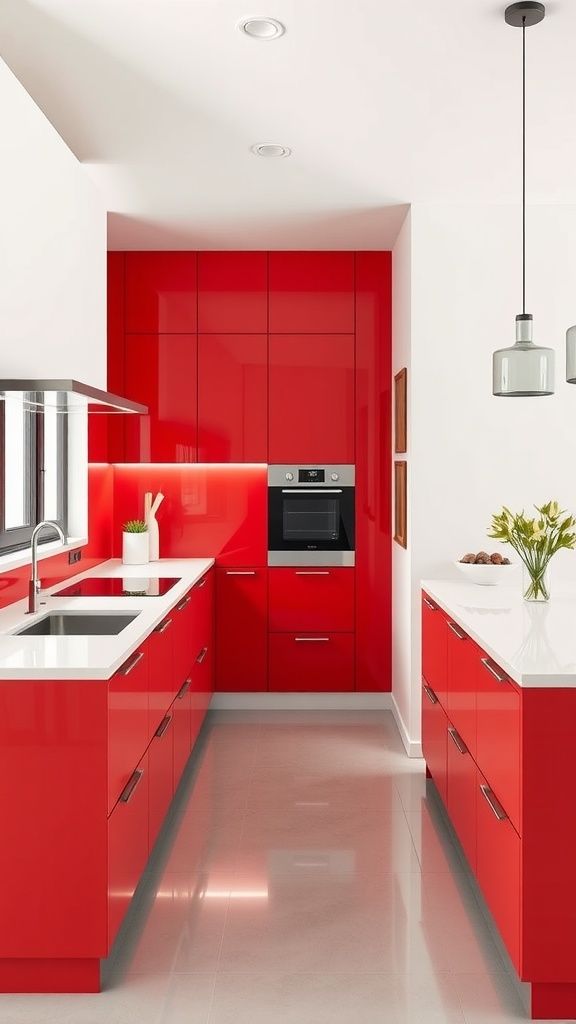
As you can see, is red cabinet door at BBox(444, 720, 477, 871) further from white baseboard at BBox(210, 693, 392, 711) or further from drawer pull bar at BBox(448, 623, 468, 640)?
white baseboard at BBox(210, 693, 392, 711)

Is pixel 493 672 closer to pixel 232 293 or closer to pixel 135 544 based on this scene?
pixel 135 544

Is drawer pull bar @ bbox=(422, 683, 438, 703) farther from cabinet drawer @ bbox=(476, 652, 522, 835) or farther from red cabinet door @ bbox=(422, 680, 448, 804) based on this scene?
cabinet drawer @ bbox=(476, 652, 522, 835)

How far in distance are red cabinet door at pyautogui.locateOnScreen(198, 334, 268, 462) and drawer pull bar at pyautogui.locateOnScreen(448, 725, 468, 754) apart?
2.50 m

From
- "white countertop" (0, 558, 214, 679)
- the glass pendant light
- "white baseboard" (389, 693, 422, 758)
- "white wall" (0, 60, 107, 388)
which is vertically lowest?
"white baseboard" (389, 693, 422, 758)

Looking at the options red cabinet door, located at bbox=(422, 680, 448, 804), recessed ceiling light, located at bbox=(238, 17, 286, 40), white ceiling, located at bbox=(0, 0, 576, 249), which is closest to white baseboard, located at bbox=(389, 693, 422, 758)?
red cabinet door, located at bbox=(422, 680, 448, 804)

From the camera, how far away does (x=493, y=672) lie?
256cm

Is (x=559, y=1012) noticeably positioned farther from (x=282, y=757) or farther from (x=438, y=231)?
(x=438, y=231)

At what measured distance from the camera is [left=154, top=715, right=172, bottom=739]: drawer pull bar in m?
3.18

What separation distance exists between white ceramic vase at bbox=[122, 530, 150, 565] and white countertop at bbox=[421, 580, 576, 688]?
1.69 metres

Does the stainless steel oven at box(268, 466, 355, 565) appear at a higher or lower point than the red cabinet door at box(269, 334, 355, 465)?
lower

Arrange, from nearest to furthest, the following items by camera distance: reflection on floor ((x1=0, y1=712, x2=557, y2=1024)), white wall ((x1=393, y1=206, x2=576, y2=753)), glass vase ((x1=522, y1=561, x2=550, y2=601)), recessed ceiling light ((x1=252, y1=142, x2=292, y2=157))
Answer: reflection on floor ((x1=0, y1=712, x2=557, y2=1024))
glass vase ((x1=522, y1=561, x2=550, y2=601))
recessed ceiling light ((x1=252, y1=142, x2=292, y2=157))
white wall ((x1=393, y1=206, x2=576, y2=753))

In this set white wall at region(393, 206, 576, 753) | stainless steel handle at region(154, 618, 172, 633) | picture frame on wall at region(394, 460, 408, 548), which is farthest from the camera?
picture frame on wall at region(394, 460, 408, 548)

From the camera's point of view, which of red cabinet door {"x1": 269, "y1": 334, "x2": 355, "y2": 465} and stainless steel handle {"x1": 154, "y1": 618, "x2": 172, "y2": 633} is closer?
stainless steel handle {"x1": 154, "y1": 618, "x2": 172, "y2": 633}

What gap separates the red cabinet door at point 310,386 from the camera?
5.32m
